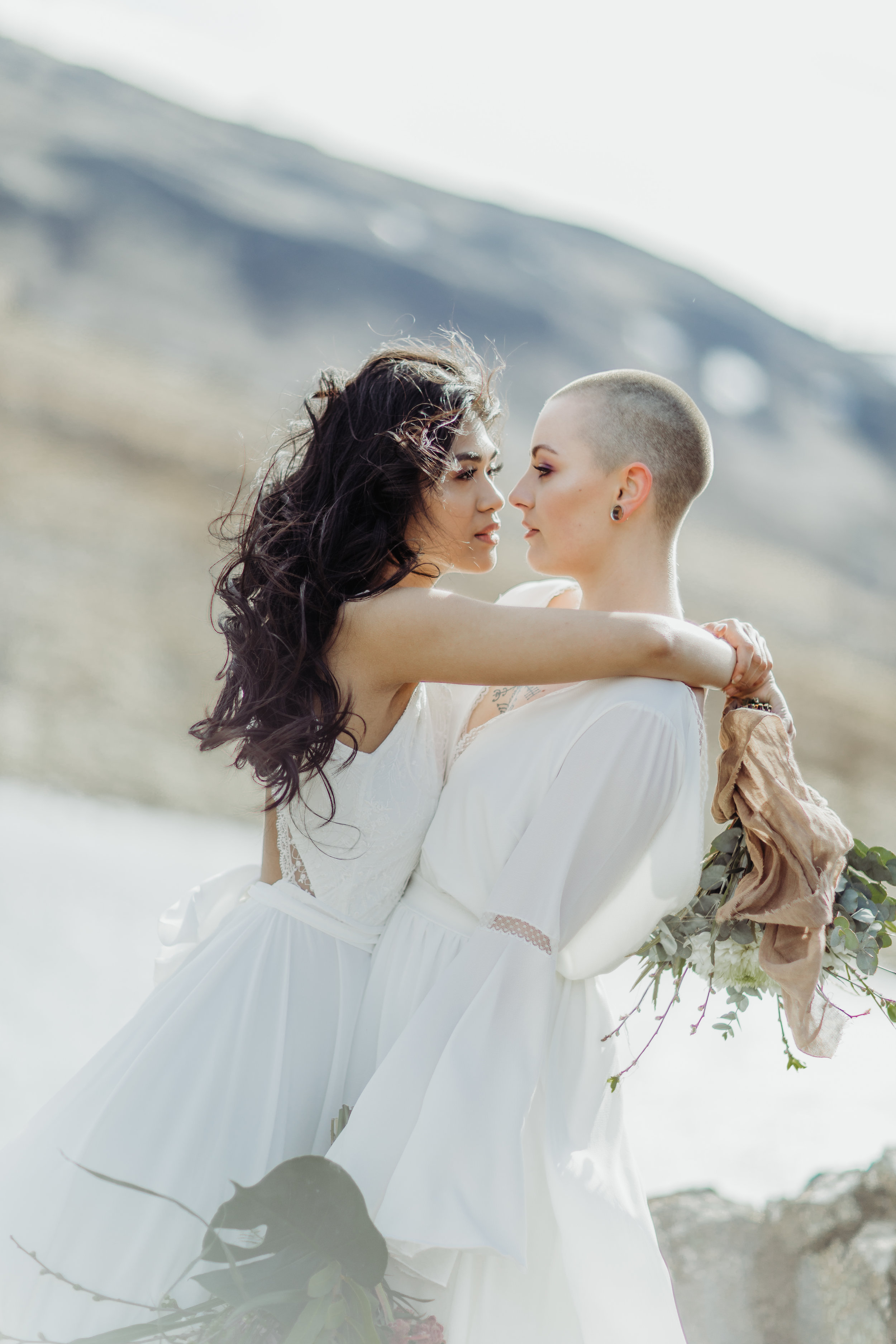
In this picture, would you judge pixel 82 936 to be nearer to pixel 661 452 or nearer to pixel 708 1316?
pixel 708 1316

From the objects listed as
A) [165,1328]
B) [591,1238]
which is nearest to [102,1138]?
[165,1328]

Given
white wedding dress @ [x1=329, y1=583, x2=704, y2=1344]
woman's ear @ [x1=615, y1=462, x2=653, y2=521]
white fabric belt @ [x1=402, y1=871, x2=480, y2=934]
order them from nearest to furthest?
white wedding dress @ [x1=329, y1=583, x2=704, y2=1344]
white fabric belt @ [x1=402, y1=871, x2=480, y2=934]
woman's ear @ [x1=615, y1=462, x2=653, y2=521]

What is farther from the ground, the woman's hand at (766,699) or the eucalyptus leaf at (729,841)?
the woman's hand at (766,699)

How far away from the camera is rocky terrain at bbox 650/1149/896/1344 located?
310cm

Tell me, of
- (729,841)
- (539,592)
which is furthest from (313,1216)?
(539,592)

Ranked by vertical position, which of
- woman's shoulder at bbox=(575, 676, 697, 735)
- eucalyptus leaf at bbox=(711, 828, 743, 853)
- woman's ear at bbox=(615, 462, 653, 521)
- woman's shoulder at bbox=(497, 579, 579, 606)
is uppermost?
woman's ear at bbox=(615, 462, 653, 521)

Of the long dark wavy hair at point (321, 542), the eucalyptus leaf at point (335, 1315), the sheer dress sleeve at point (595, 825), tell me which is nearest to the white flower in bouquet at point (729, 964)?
the sheer dress sleeve at point (595, 825)

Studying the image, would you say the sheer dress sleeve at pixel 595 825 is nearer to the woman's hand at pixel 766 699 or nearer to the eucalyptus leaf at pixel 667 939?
the eucalyptus leaf at pixel 667 939

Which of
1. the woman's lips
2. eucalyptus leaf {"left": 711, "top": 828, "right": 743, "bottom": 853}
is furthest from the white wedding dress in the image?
the woman's lips

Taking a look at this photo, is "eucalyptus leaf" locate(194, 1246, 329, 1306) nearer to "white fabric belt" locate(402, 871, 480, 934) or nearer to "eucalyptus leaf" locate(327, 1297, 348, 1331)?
"eucalyptus leaf" locate(327, 1297, 348, 1331)

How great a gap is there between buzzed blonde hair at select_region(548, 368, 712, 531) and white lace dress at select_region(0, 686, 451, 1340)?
0.71 m

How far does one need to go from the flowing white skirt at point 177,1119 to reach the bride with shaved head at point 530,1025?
4.2 inches

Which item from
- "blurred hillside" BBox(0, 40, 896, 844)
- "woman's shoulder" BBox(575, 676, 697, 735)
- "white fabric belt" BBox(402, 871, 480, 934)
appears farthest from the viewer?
"blurred hillside" BBox(0, 40, 896, 844)

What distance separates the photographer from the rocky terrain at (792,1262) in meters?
3.10
